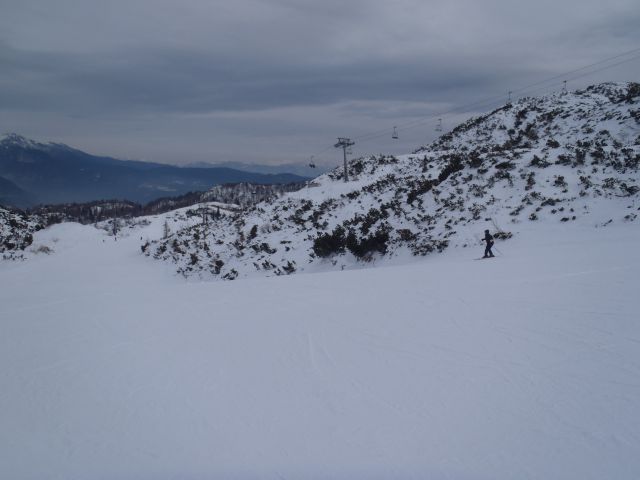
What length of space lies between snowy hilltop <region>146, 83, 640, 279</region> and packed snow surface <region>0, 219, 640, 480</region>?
887 centimetres

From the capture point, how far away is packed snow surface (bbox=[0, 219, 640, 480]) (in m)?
4.20

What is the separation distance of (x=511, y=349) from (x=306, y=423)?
3.83 metres

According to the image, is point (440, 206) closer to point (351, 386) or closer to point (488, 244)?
point (488, 244)

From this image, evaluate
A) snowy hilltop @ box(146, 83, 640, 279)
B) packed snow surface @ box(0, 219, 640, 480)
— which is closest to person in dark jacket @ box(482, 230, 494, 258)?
snowy hilltop @ box(146, 83, 640, 279)

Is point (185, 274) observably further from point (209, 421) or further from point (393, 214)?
point (209, 421)

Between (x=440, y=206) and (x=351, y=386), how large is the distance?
66.6ft

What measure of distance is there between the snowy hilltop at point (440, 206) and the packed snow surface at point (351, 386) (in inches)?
349

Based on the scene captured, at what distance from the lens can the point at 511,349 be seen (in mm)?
6316

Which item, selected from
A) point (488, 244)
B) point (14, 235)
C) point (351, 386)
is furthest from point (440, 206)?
point (14, 235)

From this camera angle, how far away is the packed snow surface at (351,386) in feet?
13.8

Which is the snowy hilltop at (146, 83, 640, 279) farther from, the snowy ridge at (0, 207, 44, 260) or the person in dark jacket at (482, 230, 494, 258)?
the snowy ridge at (0, 207, 44, 260)

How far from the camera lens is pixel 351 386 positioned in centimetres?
580

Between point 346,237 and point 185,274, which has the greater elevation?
point 346,237

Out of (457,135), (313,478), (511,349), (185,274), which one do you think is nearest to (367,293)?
(511,349)
